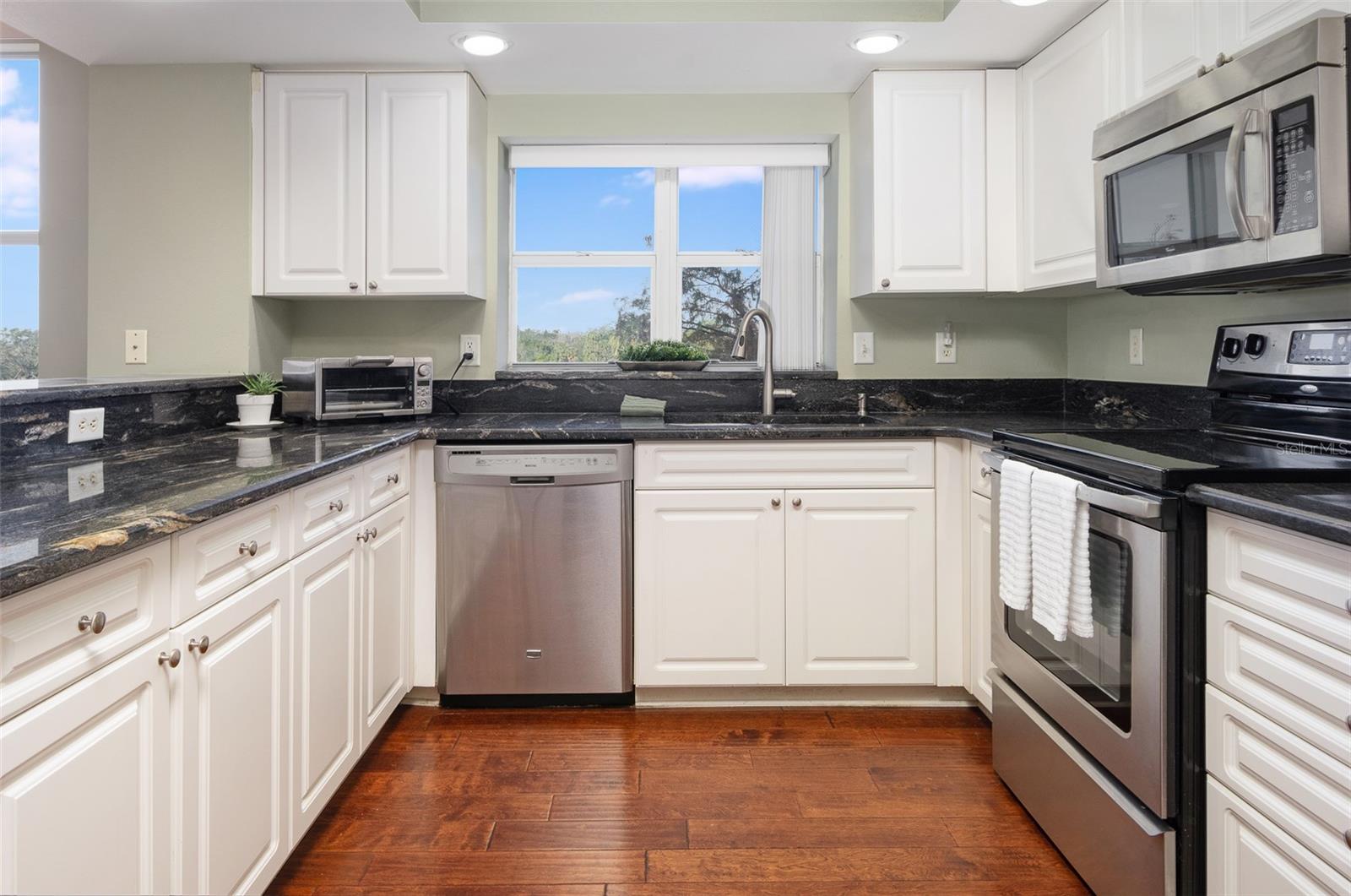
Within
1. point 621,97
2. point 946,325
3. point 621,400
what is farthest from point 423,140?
point 946,325

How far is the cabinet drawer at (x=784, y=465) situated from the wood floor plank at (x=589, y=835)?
0.99 m

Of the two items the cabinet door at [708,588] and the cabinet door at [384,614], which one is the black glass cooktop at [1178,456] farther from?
the cabinet door at [384,614]

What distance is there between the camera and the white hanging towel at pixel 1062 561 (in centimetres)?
151

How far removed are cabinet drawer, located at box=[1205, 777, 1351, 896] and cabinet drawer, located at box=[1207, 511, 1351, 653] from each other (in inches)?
12.5

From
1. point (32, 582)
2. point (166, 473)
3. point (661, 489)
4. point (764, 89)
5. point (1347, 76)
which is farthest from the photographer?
point (764, 89)

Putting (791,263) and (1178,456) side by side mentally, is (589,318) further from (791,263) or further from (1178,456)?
(1178,456)

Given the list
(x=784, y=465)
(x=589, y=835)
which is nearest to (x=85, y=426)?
(x=589, y=835)

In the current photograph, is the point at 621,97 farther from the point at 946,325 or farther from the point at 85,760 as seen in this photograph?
the point at 85,760

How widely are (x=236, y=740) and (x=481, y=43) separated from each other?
6.97 feet

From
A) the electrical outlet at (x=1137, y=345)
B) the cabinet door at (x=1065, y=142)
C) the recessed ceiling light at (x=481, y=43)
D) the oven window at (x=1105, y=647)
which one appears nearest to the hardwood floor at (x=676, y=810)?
the oven window at (x=1105, y=647)

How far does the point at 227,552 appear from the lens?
4.25ft

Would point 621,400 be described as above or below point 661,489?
above

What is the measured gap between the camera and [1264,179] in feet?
4.95

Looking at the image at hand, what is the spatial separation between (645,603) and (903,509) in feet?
2.87
